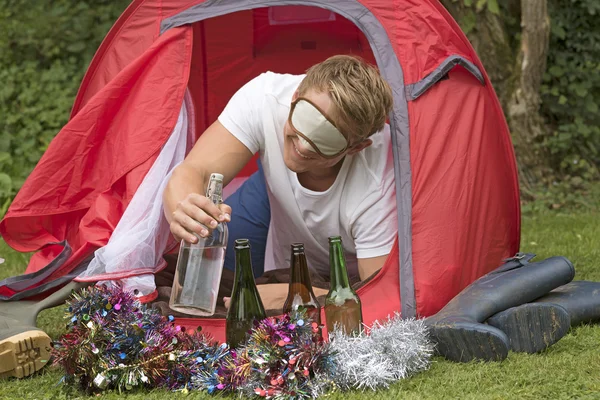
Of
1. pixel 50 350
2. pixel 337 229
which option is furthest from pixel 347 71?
pixel 50 350

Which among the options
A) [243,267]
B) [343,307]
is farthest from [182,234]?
[343,307]

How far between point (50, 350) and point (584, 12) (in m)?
4.28

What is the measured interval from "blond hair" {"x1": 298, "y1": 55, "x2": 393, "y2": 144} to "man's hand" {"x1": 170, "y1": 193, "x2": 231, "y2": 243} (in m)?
0.45

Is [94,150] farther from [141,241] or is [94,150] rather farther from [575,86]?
[575,86]

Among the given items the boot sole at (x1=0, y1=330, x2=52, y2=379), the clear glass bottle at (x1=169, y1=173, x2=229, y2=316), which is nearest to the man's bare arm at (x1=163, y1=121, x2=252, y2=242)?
the clear glass bottle at (x1=169, y1=173, x2=229, y2=316)

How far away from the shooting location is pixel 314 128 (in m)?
2.29

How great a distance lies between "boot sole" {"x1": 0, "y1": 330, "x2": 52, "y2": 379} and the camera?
7.09ft

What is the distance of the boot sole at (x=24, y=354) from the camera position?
7.09 ft

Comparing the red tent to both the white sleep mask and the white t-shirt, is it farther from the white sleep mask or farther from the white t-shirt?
the white sleep mask

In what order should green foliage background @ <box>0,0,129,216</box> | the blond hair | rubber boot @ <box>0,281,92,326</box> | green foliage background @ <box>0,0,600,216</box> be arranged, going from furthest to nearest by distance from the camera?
green foliage background @ <box>0,0,129,216</box>, green foliage background @ <box>0,0,600,216</box>, rubber boot @ <box>0,281,92,326</box>, the blond hair

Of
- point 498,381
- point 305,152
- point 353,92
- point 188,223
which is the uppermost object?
point 353,92

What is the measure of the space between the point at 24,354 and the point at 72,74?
11.7 feet

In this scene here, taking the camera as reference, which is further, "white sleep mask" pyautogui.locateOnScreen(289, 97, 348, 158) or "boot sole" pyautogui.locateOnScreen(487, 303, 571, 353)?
"white sleep mask" pyautogui.locateOnScreen(289, 97, 348, 158)

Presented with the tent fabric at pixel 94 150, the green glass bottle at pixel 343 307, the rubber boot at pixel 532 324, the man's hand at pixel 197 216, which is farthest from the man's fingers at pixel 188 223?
the rubber boot at pixel 532 324
